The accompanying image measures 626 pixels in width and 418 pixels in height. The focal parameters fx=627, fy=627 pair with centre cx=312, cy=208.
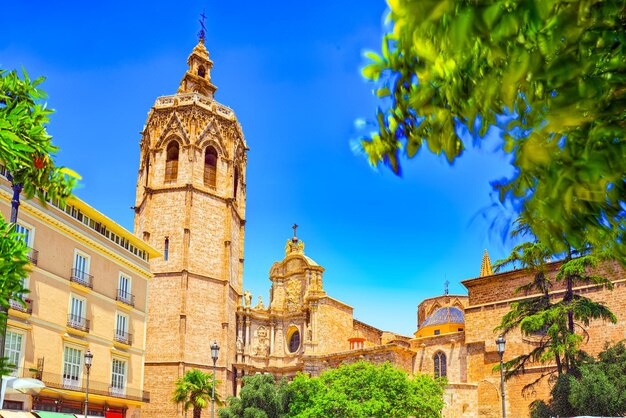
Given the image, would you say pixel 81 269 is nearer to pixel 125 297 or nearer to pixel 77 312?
pixel 77 312

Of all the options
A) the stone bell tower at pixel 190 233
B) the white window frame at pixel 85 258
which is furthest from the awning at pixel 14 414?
the stone bell tower at pixel 190 233

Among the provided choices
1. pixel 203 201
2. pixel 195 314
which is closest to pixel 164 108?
pixel 203 201

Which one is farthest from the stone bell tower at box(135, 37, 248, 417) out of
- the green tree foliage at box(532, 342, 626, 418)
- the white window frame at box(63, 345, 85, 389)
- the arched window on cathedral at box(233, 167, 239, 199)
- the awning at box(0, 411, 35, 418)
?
the green tree foliage at box(532, 342, 626, 418)

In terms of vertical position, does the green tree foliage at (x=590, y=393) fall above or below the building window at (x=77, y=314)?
below

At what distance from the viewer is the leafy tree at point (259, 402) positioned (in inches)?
1291

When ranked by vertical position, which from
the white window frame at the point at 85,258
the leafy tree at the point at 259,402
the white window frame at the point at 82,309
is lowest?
the leafy tree at the point at 259,402

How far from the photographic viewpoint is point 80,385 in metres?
26.2

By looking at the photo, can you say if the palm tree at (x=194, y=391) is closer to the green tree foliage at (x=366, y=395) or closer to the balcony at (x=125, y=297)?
the green tree foliage at (x=366, y=395)

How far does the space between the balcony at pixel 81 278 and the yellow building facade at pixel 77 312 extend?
5cm

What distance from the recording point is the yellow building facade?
78.0ft

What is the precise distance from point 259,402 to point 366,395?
6122 millimetres

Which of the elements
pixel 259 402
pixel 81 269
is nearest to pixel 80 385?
pixel 81 269

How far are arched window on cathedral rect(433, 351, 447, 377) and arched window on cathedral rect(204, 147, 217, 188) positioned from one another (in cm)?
2017

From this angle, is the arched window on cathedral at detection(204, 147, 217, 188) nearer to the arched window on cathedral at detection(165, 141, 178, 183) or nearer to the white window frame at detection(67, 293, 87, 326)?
the arched window on cathedral at detection(165, 141, 178, 183)
